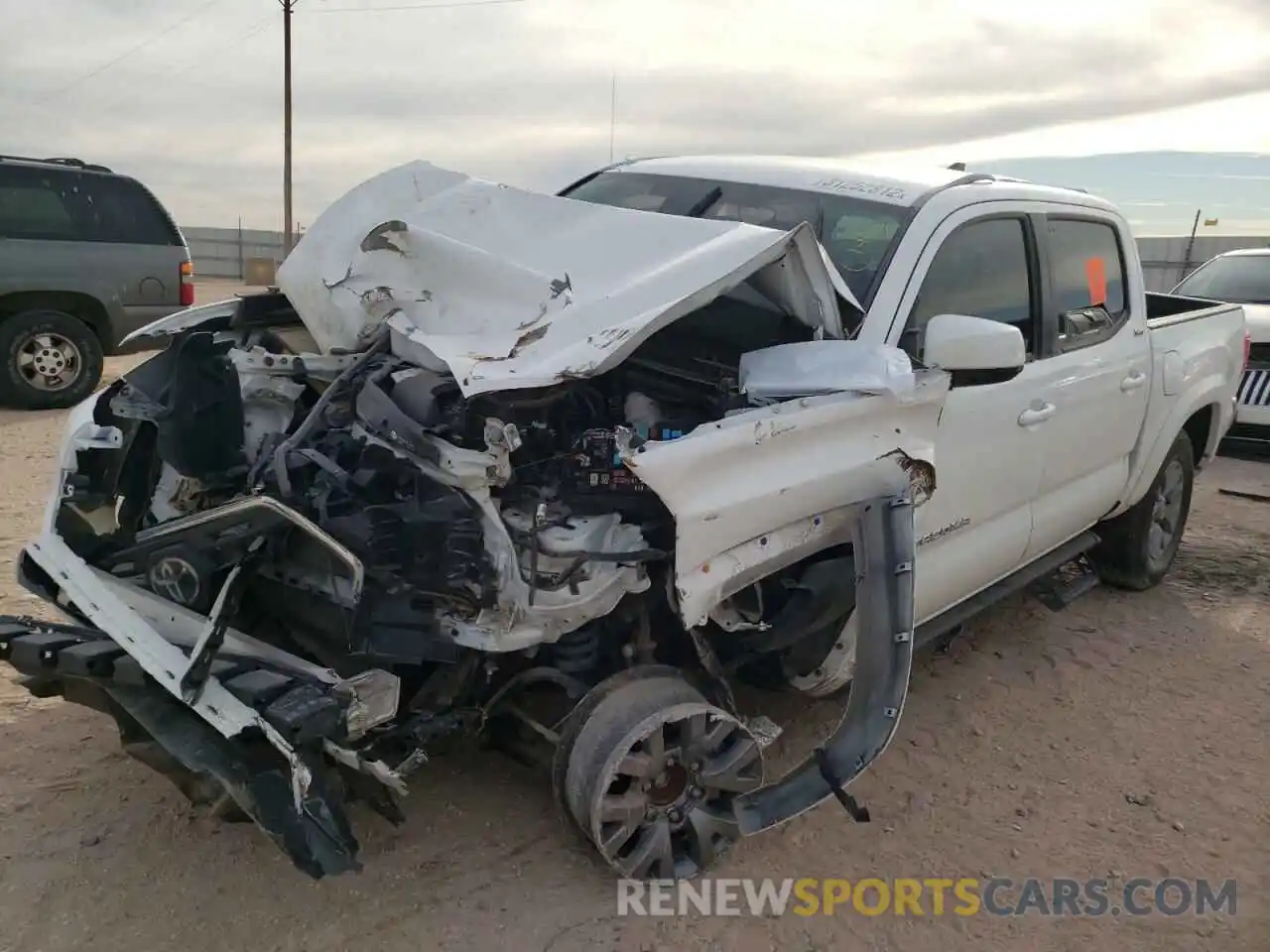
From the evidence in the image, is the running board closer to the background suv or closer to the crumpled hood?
the crumpled hood

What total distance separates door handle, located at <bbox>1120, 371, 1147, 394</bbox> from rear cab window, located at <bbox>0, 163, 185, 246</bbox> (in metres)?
8.32

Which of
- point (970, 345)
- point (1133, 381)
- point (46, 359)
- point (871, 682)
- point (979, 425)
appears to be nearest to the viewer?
point (871, 682)

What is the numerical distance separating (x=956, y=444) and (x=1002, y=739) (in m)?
1.33

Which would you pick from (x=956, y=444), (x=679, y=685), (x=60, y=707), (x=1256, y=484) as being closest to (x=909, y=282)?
(x=956, y=444)

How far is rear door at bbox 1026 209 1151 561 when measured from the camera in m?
4.17

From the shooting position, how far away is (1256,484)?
8266mm

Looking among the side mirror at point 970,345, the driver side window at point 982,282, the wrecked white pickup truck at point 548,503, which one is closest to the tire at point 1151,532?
the driver side window at point 982,282

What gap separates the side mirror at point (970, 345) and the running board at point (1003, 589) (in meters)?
1.03

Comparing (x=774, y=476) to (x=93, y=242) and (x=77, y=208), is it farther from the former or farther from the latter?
(x=77, y=208)

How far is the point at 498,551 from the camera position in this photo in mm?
2703

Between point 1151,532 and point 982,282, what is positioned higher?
point 982,282

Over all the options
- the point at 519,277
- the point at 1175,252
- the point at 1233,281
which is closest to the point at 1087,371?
the point at 519,277

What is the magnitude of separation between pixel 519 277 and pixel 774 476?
106 cm

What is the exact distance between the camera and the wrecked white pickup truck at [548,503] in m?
2.66
